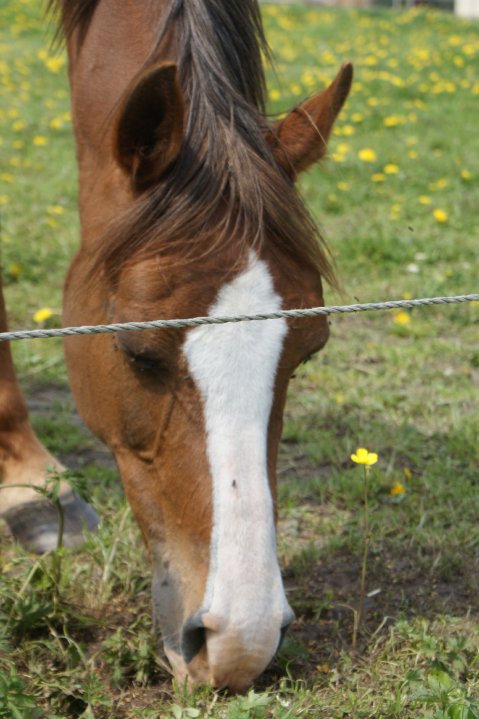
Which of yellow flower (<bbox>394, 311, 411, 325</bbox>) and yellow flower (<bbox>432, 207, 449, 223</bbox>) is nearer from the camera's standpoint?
yellow flower (<bbox>394, 311, 411, 325</bbox>)

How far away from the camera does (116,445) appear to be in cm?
230

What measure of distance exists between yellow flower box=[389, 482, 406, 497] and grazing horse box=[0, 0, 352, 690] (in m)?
1.00

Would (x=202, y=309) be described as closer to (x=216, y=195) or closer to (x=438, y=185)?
(x=216, y=195)

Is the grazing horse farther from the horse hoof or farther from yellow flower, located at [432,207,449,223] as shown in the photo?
yellow flower, located at [432,207,449,223]

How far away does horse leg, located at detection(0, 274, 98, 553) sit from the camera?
291cm

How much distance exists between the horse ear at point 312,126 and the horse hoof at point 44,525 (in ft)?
4.23

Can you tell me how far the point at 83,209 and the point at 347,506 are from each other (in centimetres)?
132

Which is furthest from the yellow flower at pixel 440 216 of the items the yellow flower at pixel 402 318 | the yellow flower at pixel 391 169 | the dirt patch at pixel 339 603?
the dirt patch at pixel 339 603

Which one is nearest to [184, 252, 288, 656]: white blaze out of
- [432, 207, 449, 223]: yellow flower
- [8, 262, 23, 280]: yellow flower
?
[8, 262, 23, 280]: yellow flower

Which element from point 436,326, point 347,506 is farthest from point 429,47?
point 347,506

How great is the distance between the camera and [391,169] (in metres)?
6.52

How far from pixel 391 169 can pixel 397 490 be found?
12.9ft

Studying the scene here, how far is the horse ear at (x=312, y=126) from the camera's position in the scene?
7.76 feet

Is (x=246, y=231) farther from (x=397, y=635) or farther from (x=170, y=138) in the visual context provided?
(x=397, y=635)
